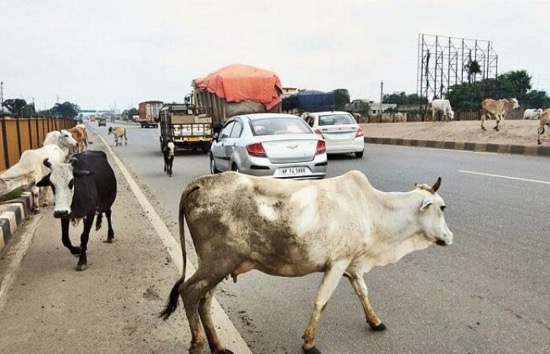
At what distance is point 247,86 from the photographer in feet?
64.6

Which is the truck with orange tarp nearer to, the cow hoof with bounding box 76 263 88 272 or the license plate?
the license plate

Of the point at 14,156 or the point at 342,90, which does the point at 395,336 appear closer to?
the point at 14,156

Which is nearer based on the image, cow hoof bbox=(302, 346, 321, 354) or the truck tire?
cow hoof bbox=(302, 346, 321, 354)

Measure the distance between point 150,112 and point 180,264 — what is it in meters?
53.6

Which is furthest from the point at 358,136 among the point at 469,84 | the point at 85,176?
the point at 469,84

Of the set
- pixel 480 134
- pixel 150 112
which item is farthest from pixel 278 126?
pixel 150 112

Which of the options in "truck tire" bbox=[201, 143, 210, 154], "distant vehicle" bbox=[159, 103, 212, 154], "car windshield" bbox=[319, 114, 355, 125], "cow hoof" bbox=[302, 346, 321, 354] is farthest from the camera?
"truck tire" bbox=[201, 143, 210, 154]

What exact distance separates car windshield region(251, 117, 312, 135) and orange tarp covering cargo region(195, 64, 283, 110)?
10.0 m

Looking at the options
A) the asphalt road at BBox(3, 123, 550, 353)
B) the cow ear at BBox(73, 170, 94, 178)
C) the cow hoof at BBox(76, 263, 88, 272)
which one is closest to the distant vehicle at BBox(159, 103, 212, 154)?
the asphalt road at BBox(3, 123, 550, 353)

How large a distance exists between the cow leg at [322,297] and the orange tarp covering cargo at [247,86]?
16.8 meters

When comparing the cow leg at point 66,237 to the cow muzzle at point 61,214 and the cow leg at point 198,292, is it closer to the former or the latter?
the cow muzzle at point 61,214

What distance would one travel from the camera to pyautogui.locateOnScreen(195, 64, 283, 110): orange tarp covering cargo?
19.5 meters

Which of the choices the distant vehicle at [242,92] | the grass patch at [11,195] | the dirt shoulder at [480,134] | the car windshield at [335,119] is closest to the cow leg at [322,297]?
the grass patch at [11,195]

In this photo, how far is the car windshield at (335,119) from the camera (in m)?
15.7
